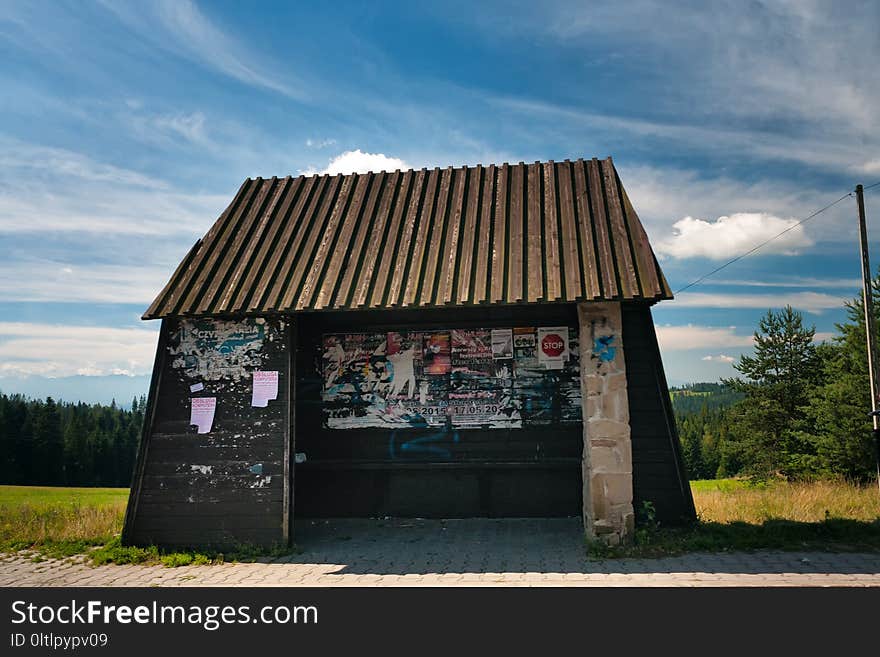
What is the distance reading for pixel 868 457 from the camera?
28125 millimetres

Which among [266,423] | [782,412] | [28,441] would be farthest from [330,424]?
[28,441]

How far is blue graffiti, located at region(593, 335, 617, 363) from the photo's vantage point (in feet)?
27.2

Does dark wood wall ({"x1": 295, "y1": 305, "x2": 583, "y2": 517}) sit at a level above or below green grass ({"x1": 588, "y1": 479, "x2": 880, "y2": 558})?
above

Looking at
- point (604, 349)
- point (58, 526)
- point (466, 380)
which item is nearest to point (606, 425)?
point (604, 349)

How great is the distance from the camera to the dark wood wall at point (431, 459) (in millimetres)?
10141

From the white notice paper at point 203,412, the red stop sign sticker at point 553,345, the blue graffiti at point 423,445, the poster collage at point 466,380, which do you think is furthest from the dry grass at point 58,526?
the red stop sign sticker at point 553,345

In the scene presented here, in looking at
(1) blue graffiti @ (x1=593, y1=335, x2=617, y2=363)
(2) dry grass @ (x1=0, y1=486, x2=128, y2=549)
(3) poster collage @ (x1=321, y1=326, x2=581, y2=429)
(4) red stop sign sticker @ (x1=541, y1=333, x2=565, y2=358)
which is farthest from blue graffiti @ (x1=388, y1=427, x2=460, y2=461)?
(2) dry grass @ (x1=0, y1=486, x2=128, y2=549)

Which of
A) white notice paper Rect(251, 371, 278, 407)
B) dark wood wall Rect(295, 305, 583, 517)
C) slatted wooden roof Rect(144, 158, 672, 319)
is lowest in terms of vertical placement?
dark wood wall Rect(295, 305, 583, 517)

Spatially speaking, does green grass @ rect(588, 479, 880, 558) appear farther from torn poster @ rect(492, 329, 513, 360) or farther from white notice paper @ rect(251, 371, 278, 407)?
white notice paper @ rect(251, 371, 278, 407)

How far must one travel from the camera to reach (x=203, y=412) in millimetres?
8906

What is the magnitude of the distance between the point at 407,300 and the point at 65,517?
25.6 feet

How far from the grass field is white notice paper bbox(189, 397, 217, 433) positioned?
178 centimetres
